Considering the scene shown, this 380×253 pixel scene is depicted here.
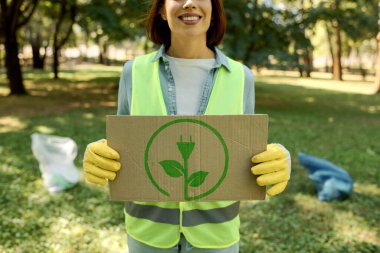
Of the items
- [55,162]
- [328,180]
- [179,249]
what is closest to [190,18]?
[179,249]

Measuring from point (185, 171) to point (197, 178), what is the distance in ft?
0.16

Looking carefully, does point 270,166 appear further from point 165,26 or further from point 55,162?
point 55,162

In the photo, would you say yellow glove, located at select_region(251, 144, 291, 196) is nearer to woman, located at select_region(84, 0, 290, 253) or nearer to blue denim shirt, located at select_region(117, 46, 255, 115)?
woman, located at select_region(84, 0, 290, 253)

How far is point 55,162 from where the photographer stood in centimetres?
452

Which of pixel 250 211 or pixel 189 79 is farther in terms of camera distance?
pixel 250 211

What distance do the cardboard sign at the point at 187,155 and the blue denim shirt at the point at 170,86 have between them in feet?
0.49

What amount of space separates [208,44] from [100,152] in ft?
2.15

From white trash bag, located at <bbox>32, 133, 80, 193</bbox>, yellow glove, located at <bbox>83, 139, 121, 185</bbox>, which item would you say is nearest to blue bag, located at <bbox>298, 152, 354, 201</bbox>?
white trash bag, located at <bbox>32, 133, 80, 193</bbox>

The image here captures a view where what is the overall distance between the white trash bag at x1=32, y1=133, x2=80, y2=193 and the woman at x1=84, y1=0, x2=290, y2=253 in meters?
3.05

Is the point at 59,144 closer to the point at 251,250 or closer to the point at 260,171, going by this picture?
the point at 251,250

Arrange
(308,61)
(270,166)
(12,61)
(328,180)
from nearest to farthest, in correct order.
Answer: (270,166)
(328,180)
(12,61)
(308,61)

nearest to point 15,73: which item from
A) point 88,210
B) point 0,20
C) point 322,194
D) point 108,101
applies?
point 0,20

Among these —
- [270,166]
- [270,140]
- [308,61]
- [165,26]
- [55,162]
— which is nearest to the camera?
[270,166]

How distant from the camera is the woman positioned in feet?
4.76
